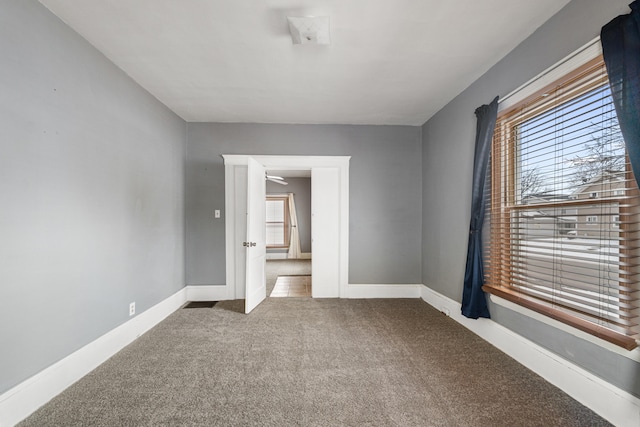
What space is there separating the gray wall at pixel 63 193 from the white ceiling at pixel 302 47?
299 millimetres

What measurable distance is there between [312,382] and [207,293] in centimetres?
244

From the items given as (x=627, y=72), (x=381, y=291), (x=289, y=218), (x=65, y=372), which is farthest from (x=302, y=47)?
(x=289, y=218)

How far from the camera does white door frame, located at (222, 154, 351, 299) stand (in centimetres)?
384

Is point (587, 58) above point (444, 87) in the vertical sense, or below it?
below

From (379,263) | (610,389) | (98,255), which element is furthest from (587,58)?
(98,255)

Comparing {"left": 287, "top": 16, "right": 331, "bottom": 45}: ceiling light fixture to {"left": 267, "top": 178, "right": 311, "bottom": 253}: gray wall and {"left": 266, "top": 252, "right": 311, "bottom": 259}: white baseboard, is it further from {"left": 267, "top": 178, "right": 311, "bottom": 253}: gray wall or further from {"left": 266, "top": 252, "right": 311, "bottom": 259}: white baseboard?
{"left": 266, "top": 252, "right": 311, "bottom": 259}: white baseboard

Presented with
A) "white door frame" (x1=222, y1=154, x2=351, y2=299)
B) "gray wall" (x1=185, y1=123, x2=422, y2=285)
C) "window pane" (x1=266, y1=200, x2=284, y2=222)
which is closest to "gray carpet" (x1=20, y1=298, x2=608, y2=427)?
"white door frame" (x1=222, y1=154, x2=351, y2=299)

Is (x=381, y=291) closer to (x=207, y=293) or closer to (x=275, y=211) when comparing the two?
(x=207, y=293)

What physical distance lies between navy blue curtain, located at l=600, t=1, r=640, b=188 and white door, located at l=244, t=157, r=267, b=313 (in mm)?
3121

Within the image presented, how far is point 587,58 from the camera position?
1.61 meters

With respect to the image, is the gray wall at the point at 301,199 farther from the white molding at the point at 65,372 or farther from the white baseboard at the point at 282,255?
the white molding at the point at 65,372

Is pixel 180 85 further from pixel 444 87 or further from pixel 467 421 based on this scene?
pixel 467 421

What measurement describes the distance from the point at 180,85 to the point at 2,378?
2620 mm

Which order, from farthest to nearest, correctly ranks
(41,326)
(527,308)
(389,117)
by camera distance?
(389,117), (527,308), (41,326)
